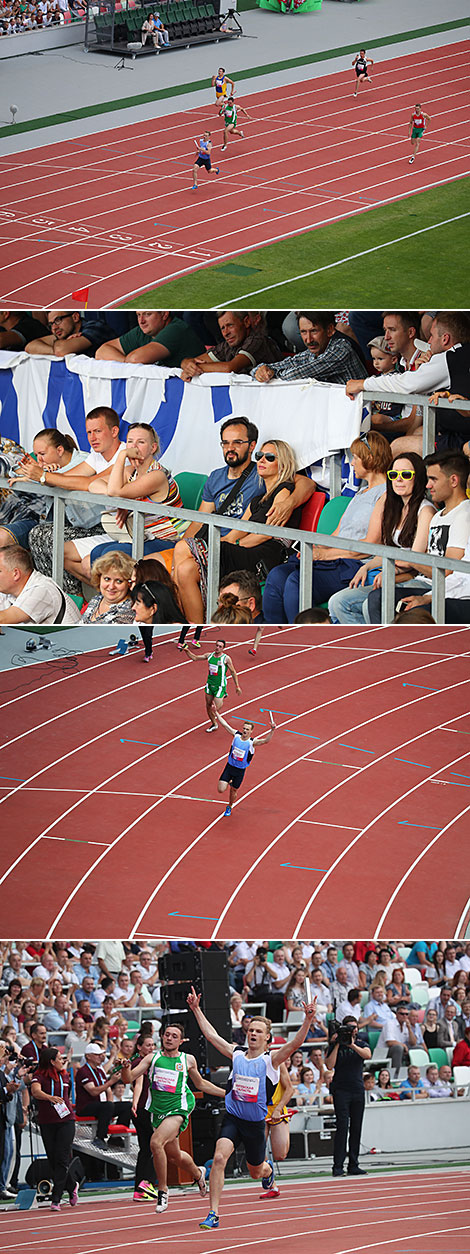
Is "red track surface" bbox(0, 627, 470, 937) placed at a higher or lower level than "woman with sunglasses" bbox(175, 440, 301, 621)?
lower

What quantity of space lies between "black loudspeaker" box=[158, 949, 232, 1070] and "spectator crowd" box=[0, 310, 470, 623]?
5.17 metres

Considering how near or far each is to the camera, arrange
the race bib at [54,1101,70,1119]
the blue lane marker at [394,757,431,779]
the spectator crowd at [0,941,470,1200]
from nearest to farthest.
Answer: the race bib at [54,1101,70,1119] → the spectator crowd at [0,941,470,1200] → the blue lane marker at [394,757,431,779]

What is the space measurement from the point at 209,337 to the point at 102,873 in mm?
5521

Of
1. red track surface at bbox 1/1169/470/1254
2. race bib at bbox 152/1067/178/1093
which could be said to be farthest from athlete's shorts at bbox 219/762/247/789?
race bib at bbox 152/1067/178/1093

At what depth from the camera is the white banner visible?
15438mm

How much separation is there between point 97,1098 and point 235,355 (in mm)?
7507

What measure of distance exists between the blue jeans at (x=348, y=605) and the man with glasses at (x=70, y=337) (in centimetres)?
334

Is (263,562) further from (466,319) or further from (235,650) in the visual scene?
(466,319)

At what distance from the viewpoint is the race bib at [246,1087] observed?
8.70m

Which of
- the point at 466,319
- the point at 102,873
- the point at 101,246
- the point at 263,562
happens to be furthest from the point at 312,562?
the point at 101,246

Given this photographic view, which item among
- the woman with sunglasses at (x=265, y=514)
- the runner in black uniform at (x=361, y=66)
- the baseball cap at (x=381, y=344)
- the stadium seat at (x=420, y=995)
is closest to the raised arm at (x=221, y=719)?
the woman with sunglasses at (x=265, y=514)

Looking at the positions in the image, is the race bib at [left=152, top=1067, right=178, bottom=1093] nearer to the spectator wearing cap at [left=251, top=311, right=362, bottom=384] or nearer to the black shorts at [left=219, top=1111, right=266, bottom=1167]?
the black shorts at [left=219, top=1111, right=266, bottom=1167]

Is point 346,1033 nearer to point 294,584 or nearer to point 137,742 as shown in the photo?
point 137,742

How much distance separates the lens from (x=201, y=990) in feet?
35.3
